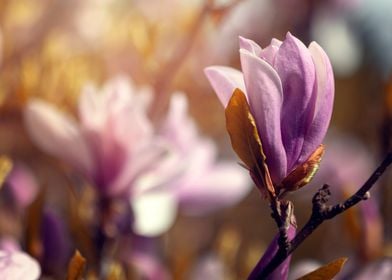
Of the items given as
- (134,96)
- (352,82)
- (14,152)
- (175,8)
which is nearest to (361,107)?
(352,82)

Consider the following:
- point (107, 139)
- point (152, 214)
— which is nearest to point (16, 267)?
point (107, 139)

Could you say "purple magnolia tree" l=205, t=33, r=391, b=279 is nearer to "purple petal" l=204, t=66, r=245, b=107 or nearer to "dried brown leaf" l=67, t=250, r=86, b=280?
"purple petal" l=204, t=66, r=245, b=107

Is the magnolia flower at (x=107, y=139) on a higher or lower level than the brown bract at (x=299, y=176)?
lower

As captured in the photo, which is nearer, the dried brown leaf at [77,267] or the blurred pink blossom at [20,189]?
the dried brown leaf at [77,267]

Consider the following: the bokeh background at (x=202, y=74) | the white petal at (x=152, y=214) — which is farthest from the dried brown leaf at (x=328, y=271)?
the white petal at (x=152, y=214)

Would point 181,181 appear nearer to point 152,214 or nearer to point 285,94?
point 152,214

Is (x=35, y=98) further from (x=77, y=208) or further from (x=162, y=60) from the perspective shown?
(x=77, y=208)

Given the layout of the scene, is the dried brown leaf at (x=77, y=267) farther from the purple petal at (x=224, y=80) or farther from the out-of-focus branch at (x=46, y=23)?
the out-of-focus branch at (x=46, y=23)
